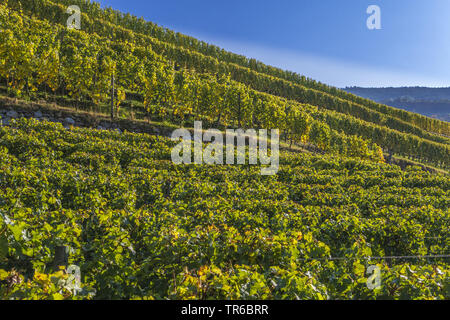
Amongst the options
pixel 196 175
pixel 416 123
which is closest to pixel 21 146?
pixel 196 175

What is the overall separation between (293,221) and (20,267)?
324 inches

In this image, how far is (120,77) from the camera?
4122cm

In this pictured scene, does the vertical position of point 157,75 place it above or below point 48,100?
above

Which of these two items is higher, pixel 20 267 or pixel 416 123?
pixel 416 123

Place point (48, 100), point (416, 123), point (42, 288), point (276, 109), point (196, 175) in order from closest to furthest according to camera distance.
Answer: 1. point (42, 288)
2. point (196, 175)
3. point (48, 100)
4. point (276, 109)
5. point (416, 123)

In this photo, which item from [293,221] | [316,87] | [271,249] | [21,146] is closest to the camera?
[271,249]

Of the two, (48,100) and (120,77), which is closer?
(48,100)

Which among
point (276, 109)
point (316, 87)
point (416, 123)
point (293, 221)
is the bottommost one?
point (293, 221)

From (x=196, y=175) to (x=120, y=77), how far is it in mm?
31198

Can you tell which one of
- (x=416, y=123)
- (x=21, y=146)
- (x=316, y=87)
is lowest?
(x=21, y=146)

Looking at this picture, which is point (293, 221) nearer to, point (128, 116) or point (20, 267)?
point (20, 267)
